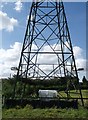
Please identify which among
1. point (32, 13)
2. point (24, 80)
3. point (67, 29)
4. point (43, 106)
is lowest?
point (43, 106)

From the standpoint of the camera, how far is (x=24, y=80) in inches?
422

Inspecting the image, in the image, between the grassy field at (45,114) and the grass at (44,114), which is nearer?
the grassy field at (45,114)

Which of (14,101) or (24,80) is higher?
(24,80)

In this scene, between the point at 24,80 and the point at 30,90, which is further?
the point at 30,90

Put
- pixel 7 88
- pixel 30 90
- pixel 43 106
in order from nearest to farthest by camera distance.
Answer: pixel 43 106
pixel 7 88
pixel 30 90

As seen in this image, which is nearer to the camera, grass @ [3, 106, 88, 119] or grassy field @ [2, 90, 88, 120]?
grassy field @ [2, 90, 88, 120]

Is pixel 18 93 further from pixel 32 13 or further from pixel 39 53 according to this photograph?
pixel 32 13

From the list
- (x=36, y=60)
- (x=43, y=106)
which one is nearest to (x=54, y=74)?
(x=36, y=60)

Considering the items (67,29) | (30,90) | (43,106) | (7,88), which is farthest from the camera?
(30,90)

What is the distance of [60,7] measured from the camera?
10.2 m

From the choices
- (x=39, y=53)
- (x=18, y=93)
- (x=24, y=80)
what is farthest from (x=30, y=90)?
(x=39, y=53)

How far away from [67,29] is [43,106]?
3.00 metres

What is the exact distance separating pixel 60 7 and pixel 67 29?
890 millimetres

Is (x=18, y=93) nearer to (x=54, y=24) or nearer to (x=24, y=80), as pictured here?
(x=24, y=80)
